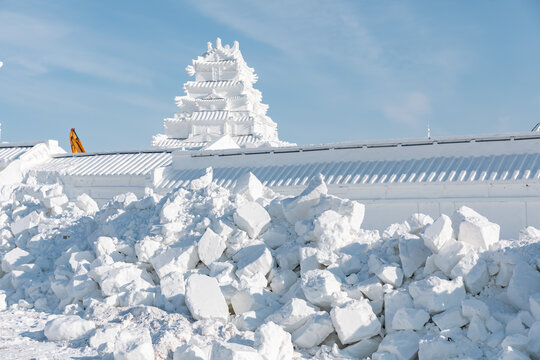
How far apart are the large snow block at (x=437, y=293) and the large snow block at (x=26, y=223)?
6.52m

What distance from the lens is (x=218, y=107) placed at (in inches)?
1076

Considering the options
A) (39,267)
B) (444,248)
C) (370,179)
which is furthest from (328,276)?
(370,179)

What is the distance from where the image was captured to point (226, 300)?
6160 mm

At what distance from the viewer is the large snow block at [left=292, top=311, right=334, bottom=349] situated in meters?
5.28

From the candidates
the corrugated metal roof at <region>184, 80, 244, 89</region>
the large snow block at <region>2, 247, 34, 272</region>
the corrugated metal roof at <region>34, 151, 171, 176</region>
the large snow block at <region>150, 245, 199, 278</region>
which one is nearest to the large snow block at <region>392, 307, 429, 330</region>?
the large snow block at <region>150, 245, 199, 278</region>

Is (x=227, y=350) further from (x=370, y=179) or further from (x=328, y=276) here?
(x=370, y=179)

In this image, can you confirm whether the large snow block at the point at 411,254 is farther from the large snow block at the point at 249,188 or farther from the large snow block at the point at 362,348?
the large snow block at the point at 249,188

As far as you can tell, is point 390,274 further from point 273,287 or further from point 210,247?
point 210,247

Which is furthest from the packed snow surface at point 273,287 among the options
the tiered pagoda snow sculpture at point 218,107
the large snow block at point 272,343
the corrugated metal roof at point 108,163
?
the tiered pagoda snow sculpture at point 218,107

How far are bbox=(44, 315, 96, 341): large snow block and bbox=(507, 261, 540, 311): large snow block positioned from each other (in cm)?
410

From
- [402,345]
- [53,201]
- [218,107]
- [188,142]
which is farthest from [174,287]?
[218,107]

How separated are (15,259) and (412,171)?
25.4ft

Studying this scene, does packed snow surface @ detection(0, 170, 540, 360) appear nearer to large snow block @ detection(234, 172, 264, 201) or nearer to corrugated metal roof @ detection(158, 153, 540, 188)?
large snow block @ detection(234, 172, 264, 201)

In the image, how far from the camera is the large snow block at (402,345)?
16.1ft
